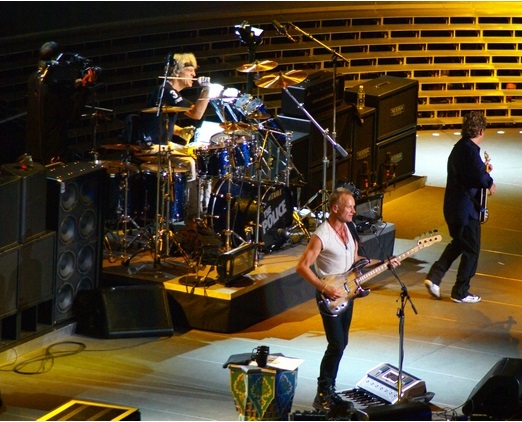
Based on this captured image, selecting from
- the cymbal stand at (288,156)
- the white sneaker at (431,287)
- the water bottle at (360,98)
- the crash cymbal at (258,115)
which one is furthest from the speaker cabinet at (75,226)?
the water bottle at (360,98)

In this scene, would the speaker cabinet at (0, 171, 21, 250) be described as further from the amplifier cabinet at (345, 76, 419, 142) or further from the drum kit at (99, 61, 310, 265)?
the amplifier cabinet at (345, 76, 419, 142)

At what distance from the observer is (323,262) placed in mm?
8305

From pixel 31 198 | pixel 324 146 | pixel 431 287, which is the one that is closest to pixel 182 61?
pixel 324 146

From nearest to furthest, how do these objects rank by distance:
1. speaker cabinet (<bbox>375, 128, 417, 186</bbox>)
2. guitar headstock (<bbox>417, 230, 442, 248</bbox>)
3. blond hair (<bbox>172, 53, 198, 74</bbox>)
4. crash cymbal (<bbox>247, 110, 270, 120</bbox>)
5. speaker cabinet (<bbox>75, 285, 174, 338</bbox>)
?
guitar headstock (<bbox>417, 230, 442, 248</bbox>), speaker cabinet (<bbox>75, 285, 174, 338</bbox>), crash cymbal (<bbox>247, 110, 270, 120</bbox>), blond hair (<bbox>172, 53, 198, 74</bbox>), speaker cabinet (<bbox>375, 128, 417, 186</bbox>)

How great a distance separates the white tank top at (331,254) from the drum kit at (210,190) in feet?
8.19

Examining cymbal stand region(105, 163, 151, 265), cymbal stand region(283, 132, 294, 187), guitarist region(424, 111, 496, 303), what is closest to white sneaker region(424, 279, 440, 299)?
guitarist region(424, 111, 496, 303)

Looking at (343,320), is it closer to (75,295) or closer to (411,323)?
(411,323)

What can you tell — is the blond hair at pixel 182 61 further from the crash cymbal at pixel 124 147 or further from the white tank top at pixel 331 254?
the white tank top at pixel 331 254

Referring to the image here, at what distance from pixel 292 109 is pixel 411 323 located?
12.0 ft

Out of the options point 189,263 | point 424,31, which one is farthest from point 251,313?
point 424,31

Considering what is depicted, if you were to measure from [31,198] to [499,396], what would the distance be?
3.82 meters

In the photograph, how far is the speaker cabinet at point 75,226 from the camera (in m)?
9.75

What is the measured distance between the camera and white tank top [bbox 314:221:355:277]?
824cm

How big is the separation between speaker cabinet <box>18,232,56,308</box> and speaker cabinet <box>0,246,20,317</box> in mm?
55
